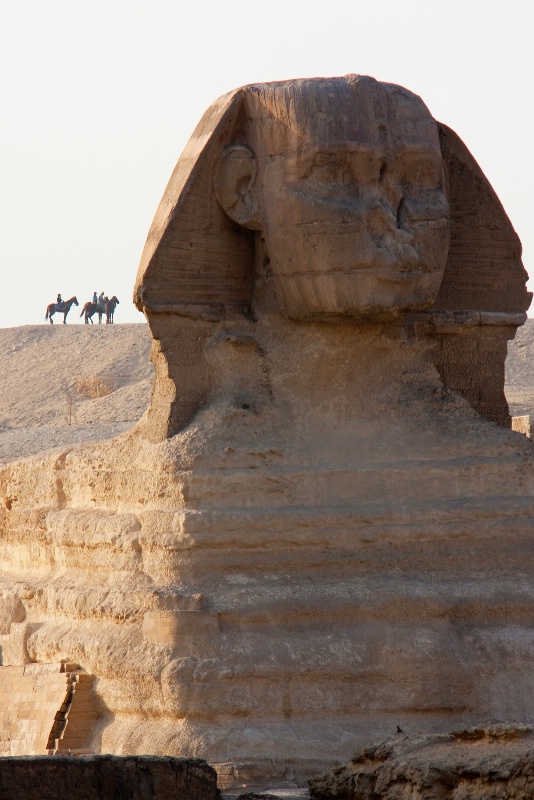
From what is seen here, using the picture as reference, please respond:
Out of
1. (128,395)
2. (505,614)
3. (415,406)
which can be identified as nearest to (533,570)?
(505,614)

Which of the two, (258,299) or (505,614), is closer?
(505,614)

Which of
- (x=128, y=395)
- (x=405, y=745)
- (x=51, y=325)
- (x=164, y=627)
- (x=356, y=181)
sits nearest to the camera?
(x=405, y=745)

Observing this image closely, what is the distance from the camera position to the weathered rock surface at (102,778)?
937 centimetres

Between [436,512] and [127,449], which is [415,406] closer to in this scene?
[436,512]

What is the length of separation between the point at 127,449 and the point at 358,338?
1.55 metres

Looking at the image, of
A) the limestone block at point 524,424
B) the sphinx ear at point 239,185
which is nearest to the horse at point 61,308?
the limestone block at point 524,424

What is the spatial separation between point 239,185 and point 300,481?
191 centimetres

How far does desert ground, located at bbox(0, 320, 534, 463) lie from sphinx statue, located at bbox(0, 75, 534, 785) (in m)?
14.0

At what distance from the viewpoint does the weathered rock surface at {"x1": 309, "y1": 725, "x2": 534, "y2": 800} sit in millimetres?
8664

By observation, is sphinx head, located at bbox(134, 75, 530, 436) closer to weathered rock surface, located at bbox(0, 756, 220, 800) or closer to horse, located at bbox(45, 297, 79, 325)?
weathered rock surface, located at bbox(0, 756, 220, 800)

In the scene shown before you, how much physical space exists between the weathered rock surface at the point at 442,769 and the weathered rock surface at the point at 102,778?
660 mm

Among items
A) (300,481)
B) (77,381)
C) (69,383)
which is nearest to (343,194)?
(300,481)

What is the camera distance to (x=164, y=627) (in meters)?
11.5

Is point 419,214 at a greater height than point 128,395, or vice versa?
point 419,214
